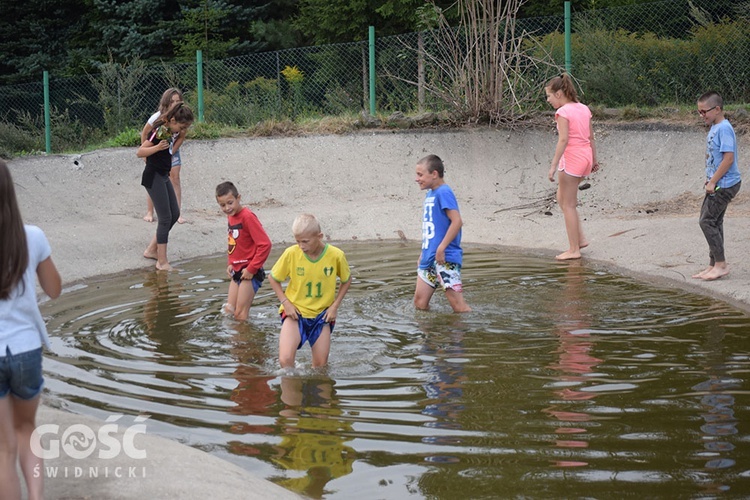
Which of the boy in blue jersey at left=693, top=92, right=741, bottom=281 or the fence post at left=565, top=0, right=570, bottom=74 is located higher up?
the fence post at left=565, top=0, right=570, bottom=74

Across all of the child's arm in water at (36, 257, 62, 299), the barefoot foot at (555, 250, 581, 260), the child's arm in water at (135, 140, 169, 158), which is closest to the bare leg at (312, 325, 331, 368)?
the child's arm in water at (36, 257, 62, 299)

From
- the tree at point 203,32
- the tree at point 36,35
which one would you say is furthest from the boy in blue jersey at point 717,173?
the tree at point 36,35

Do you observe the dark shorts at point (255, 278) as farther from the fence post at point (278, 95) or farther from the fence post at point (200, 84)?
the fence post at point (278, 95)

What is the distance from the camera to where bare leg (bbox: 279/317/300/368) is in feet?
23.2

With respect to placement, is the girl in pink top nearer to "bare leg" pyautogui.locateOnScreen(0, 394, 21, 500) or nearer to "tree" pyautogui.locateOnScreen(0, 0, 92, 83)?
"bare leg" pyautogui.locateOnScreen(0, 394, 21, 500)

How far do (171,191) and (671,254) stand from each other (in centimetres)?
639

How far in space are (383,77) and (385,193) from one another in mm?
4489

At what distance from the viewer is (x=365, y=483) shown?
5.02 m

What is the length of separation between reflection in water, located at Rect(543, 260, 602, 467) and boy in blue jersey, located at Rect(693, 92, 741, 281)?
1.47 meters

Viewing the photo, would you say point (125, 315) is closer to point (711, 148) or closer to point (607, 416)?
point (607, 416)

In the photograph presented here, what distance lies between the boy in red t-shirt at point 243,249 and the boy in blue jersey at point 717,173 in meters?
4.71

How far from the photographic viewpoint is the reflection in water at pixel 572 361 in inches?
222

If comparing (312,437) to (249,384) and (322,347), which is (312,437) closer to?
(249,384)

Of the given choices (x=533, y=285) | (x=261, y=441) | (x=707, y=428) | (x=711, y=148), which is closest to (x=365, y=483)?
(x=261, y=441)
